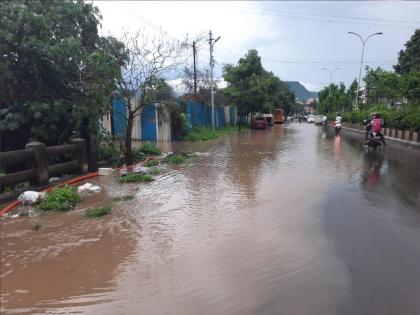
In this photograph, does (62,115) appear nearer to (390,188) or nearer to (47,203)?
(47,203)

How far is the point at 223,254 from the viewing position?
524 centimetres

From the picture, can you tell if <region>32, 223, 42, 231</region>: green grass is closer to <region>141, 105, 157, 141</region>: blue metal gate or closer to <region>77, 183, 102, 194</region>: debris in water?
<region>77, 183, 102, 194</region>: debris in water

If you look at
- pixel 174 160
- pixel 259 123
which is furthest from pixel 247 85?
pixel 174 160

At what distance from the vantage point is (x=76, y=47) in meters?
11.2

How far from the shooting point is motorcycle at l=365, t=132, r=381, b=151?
62.2ft

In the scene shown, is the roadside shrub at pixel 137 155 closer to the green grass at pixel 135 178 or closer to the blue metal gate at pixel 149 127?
the green grass at pixel 135 178

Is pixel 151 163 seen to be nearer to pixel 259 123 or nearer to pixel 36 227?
pixel 36 227

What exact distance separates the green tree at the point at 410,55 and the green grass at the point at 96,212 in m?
53.2

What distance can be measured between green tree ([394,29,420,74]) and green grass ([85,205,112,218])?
53.2 m

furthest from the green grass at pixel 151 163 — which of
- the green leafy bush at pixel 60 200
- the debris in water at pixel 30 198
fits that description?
the debris in water at pixel 30 198

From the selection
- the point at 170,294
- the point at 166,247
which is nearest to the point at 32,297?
the point at 170,294

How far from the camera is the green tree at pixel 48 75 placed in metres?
10.4

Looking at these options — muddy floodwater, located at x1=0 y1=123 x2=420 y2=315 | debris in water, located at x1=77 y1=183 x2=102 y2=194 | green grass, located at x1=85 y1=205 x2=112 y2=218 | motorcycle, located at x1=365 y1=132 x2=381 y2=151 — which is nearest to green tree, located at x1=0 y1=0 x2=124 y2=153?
debris in water, located at x1=77 y1=183 x2=102 y2=194

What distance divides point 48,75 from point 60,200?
518 centimetres
